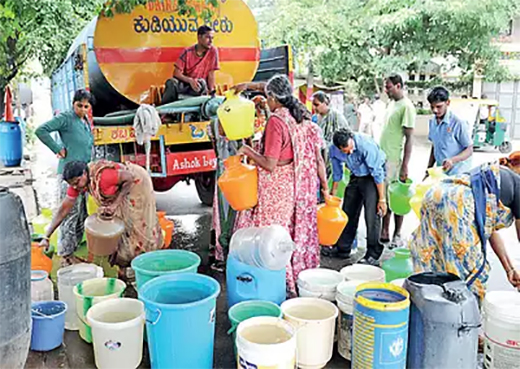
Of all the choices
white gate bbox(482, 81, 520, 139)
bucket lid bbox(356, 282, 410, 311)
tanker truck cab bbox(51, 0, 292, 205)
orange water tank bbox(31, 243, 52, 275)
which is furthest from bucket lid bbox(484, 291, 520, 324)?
white gate bbox(482, 81, 520, 139)

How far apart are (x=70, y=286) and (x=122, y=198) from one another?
32.4 inches

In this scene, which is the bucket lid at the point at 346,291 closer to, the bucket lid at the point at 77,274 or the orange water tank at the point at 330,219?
the orange water tank at the point at 330,219

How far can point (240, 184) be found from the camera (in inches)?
148

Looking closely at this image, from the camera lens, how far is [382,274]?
3373 mm

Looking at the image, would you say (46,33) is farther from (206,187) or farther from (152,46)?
(206,187)

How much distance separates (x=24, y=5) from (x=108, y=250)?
2869 mm

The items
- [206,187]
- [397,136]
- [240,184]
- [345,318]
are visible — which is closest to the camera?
[345,318]

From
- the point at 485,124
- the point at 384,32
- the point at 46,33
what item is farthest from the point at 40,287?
the point at 485,124

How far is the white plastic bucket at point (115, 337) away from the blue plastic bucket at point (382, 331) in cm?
116

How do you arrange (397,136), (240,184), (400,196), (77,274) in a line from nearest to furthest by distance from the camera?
(77,274)
(240,184)
(400,196)
(397,136)

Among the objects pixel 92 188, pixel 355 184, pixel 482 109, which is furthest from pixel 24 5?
pixel 482 109

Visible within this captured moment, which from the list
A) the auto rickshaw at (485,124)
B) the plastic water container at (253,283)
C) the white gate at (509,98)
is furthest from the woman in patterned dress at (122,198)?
the white gate at (509,98)

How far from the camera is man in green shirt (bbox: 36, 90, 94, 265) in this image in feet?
14.9

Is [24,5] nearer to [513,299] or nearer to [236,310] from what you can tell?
[236,310]
